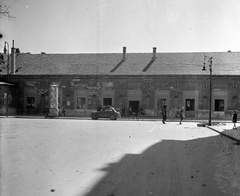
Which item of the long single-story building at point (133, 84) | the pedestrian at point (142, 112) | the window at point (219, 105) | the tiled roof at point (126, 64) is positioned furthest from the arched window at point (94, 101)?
the window at point (219, 105)

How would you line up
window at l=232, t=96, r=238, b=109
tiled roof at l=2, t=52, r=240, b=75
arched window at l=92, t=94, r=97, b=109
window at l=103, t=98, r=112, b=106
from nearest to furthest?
window at l=232, t=96, r=238, b=109
tiled roof at l=2, t=52, r=240, b=75
window at l=103, t=98, r=112, b=106
arched window at l=92, t=94, r=97, b=109

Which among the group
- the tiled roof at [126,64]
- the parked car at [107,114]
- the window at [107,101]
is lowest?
the parked car at [107,114]

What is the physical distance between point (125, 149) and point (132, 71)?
28.8 meters

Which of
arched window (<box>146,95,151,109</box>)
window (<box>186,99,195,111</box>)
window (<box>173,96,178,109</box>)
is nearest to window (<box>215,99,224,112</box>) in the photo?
window (<box>186,99,195,111</box>)

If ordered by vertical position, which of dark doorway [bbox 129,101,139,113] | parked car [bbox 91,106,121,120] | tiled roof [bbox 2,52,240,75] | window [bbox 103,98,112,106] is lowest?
parked car [bbox 91,106,121,120]

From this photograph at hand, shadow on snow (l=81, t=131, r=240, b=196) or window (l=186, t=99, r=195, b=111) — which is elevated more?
window (l=186, t=99, r=195, b=111)

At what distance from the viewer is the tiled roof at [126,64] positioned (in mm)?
37500

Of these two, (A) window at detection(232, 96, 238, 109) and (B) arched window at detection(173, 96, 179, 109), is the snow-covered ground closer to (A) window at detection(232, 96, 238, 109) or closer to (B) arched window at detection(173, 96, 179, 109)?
(B) arched window at detection(173, 96, 179, 109)

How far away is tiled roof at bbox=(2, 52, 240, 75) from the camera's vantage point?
3750 cm

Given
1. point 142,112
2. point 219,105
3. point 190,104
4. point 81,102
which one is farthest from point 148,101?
point 81,102

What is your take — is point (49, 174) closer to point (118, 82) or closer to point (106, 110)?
point (106, 110)

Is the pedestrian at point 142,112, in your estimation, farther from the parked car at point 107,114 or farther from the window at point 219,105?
the window at point 219,105

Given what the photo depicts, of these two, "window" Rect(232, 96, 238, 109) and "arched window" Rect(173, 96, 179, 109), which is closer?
"window" Rect(232, 96, 238, 109)

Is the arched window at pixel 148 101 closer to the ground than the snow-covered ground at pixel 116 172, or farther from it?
farther from it
